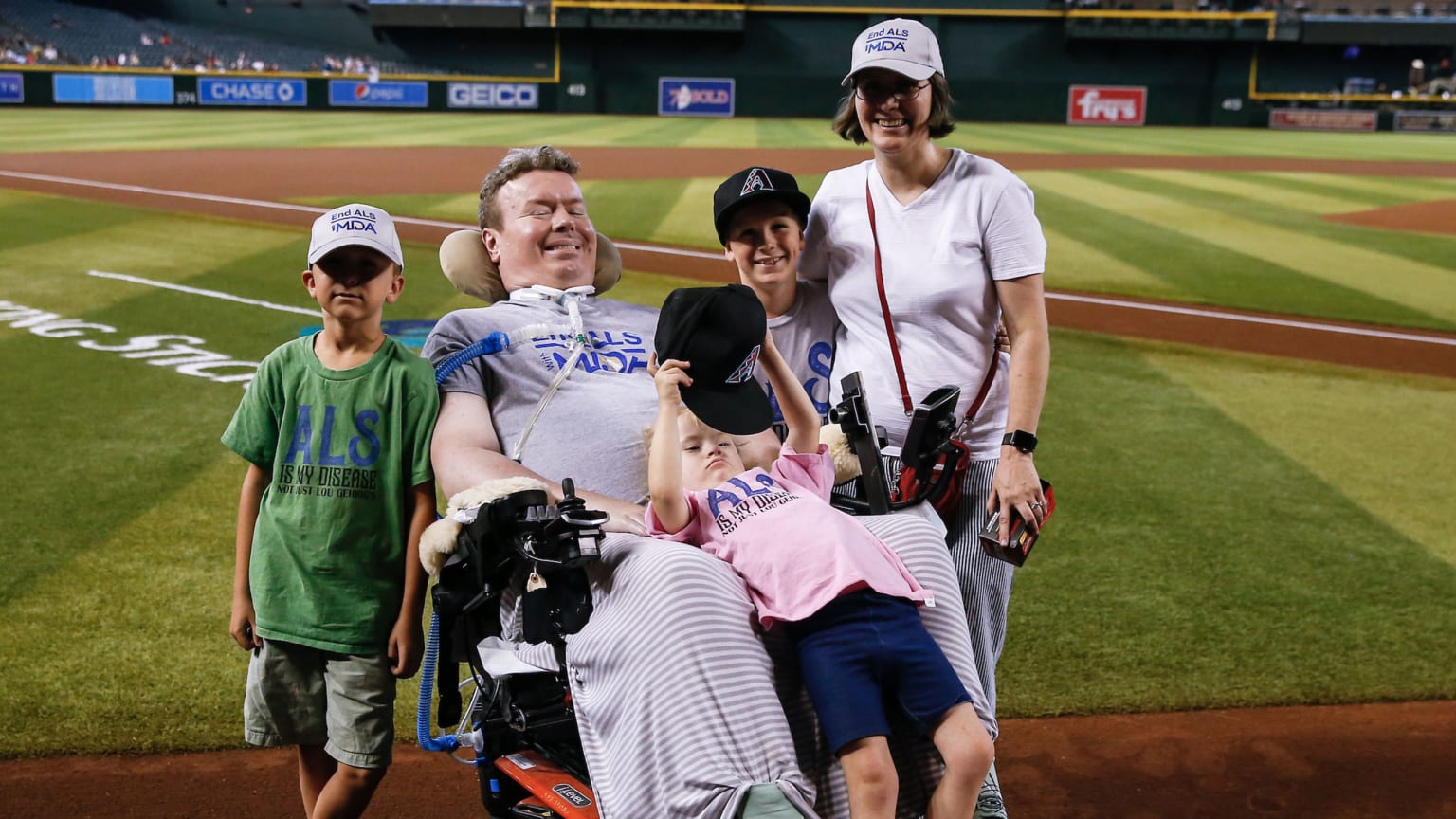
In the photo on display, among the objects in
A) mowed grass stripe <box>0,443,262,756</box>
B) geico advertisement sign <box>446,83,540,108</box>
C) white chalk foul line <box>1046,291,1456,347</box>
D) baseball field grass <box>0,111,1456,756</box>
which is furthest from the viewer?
geico advertisement sign <box>446,83,540,108</box>

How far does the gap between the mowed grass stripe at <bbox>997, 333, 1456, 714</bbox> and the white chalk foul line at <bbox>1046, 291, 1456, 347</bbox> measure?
3422 mm

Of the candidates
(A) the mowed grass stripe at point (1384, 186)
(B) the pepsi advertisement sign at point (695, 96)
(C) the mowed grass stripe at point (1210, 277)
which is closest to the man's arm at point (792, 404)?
(C) the mowed grass stripe at point (1210, 277)

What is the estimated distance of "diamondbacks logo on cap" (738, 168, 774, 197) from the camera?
325 cm

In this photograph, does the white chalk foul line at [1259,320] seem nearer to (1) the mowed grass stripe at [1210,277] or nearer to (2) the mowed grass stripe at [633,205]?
(1) the mowed grass stripe at [1210,277]

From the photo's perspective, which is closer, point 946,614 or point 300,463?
point 946,614

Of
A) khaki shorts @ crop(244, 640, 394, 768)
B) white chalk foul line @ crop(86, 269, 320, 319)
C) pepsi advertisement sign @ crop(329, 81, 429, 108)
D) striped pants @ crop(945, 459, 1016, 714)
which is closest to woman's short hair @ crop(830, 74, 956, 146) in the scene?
striped pants @ crop(945, 459, 1016, 714)

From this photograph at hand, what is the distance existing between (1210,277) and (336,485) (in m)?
11.0

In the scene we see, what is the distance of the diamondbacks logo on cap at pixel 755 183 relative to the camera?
10.6ft

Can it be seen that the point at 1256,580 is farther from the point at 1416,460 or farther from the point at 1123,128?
the point at 1123,128

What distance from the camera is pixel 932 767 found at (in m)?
2.50

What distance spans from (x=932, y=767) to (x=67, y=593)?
153 inches

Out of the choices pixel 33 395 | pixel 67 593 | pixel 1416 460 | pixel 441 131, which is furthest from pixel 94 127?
pixel 1416 460

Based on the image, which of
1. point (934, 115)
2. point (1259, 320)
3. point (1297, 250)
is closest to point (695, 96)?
point (1297, 250)

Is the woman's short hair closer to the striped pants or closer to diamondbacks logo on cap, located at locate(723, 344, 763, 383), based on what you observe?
diamondbacks logo on cap, located at locate(723, 344, 763, 383)
